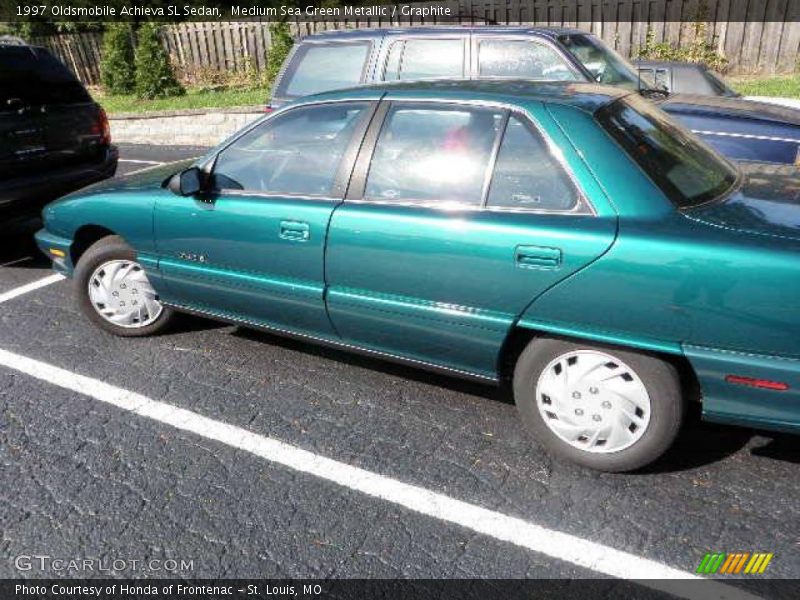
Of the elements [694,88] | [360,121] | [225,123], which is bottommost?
[225,123]

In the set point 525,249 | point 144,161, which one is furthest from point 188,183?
point 144,161

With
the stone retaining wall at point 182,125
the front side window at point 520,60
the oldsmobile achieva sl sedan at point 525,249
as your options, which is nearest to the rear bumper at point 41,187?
the oldsmobile achieva sl sedan at point 525,249

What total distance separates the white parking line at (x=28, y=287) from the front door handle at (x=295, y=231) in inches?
109

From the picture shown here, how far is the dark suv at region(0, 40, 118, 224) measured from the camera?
5906 millimetres

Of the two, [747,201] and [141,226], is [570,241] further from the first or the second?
[141,226]

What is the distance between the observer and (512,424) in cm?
348

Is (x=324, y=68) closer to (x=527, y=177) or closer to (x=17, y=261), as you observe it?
(x=17, y=261)

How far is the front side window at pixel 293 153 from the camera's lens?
3.60 m

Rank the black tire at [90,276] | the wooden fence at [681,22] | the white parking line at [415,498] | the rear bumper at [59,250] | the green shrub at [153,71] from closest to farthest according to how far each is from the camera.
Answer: the white parking line at [415,498] → the black tire at [90,276] → the rear bumper at [59,250] → the wooden fence at [681,22] → the green shrub at [153,71]

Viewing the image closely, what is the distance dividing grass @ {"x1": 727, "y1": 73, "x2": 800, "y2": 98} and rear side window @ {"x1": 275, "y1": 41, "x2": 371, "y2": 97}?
756 cm

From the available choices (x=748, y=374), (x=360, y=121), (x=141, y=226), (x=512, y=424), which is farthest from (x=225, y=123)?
(x=748, y=374)

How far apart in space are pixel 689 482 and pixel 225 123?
1090 centimetres

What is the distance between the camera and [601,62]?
6.54 m

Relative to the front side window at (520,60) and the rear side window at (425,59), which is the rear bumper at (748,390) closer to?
the front side window at (520,60)
